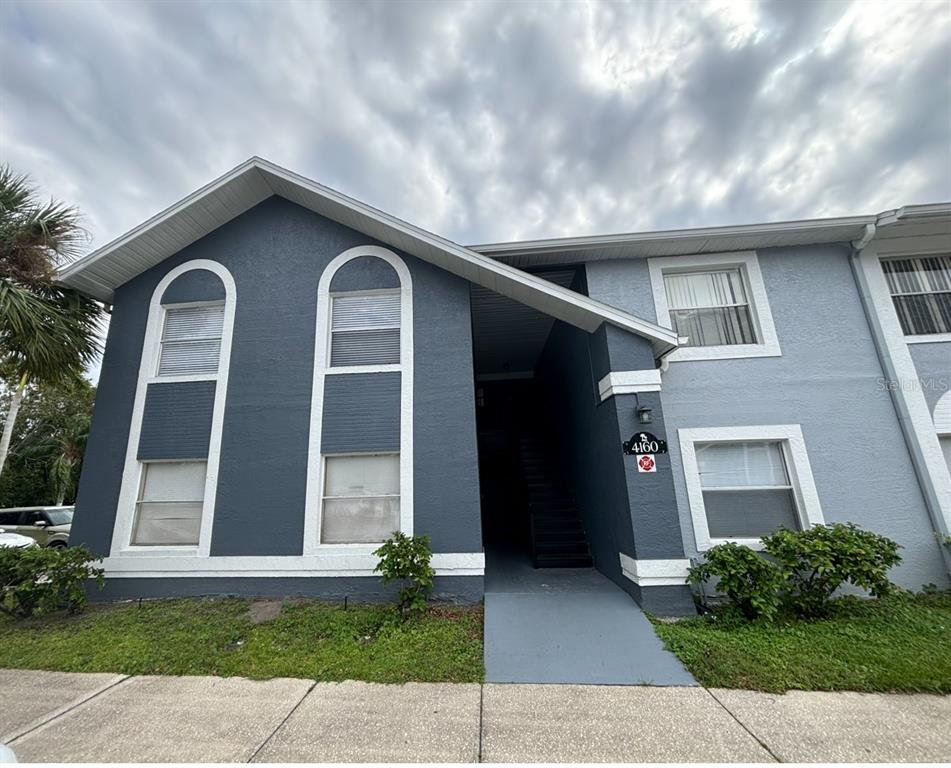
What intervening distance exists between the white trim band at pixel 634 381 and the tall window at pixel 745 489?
1448mm

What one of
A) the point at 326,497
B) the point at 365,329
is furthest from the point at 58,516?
the point at 365,329

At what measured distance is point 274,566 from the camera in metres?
5.80

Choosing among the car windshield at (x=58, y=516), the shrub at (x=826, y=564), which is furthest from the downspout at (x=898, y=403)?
the car windshield at (x=58, y=516)

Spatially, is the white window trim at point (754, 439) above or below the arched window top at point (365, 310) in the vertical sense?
below

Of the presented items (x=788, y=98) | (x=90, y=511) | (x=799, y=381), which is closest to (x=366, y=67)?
(x=788, y=98)

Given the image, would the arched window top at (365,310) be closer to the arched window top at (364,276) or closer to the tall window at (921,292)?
the arched window top at (364,276)

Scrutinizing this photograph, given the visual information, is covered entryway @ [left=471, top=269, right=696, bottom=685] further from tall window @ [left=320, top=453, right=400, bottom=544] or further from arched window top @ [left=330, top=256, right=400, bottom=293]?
tall window @ [left=320, top=453, right=400, bottom=544]

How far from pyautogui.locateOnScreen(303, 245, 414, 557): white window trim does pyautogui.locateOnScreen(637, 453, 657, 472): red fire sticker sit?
333cm

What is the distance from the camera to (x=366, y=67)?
9.36 meters

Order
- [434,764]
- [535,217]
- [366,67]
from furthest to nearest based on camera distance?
[535,217]
[366,67]
[434,764]

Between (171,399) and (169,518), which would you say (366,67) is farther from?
(169,518)

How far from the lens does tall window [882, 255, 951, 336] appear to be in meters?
6.48

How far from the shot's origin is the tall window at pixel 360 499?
19.5 feet

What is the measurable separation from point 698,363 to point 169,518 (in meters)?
8.96
